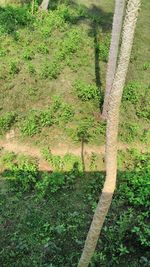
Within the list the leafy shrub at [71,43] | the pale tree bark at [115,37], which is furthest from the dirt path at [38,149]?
the leafy shrub at [71,43]

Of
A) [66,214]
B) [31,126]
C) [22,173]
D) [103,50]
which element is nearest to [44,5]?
[103,50]

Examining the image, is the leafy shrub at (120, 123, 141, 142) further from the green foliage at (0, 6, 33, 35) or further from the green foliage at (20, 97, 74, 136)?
the green foliage at (0, 6, 33, 35)

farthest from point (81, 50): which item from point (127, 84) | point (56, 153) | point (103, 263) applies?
point (103, 263)

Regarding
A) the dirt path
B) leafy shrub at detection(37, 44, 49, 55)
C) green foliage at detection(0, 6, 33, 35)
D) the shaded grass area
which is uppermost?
green foliage at detection(0, 6, 33, 35)

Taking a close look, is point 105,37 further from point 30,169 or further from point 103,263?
point 103,263

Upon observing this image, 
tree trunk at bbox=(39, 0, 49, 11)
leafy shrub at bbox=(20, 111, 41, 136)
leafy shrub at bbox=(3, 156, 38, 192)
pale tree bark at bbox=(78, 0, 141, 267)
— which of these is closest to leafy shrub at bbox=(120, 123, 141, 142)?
leafy shrub at bbox=(20, 111, 41, 136)

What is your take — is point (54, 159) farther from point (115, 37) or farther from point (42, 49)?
point (42, 49)

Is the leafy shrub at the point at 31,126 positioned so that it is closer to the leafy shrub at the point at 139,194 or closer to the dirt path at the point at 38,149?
the dirt path at the point at 38,149
